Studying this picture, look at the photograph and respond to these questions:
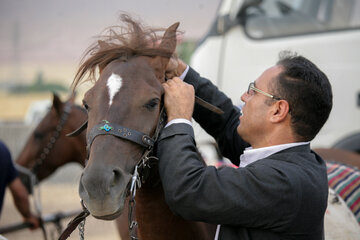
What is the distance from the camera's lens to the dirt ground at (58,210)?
19.4 feet

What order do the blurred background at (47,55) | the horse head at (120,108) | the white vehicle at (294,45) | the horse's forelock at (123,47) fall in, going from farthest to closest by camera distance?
1. the blurred background at (47,55)
2. the white vehicle at (294,45)
3. the horse's forelock at (123,47)
4. the horse head at (120,108)

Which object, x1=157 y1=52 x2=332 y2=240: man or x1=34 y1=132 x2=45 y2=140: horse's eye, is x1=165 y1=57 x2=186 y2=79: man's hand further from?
x1=34 y1=132 x2=45 y2=140: horse's eye

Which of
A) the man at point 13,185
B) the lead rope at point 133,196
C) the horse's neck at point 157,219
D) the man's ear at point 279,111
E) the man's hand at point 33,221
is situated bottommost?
the man's hand at point 33,221

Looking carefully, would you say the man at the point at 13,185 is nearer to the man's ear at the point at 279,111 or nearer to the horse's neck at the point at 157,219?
the horse's neck at the point at 157,219

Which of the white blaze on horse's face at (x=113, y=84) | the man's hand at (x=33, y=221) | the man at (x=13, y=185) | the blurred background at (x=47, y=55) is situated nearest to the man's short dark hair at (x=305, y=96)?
the white blaze on horse's face at (x=113, y=84)

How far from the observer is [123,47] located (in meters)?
1.86

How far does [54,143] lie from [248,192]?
3135 mm

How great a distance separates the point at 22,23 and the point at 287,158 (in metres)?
10.5

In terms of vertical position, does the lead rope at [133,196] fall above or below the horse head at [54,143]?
above

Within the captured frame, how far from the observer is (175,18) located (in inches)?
208

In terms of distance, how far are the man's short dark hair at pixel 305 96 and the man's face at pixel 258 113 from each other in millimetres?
71

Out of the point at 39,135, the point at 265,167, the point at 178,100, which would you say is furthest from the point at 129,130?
the point at 39,135

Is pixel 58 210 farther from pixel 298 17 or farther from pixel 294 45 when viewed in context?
pixel 298 17

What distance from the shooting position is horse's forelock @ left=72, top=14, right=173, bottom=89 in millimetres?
1865
